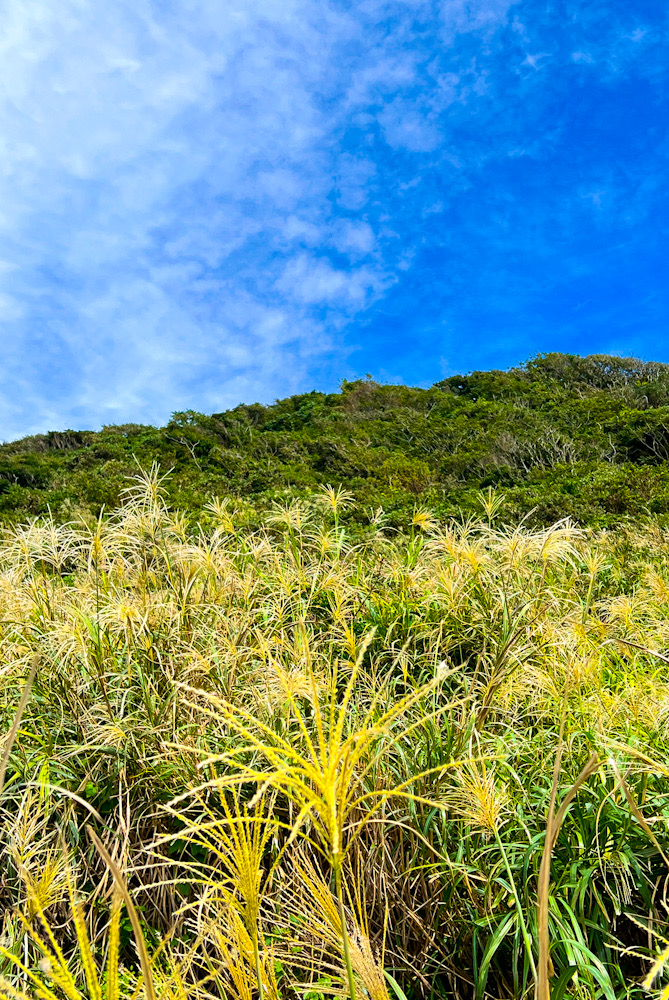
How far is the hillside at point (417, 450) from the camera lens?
1145 centimetres

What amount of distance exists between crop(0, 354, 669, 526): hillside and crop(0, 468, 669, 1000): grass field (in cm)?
599

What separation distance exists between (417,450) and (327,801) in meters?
18.5

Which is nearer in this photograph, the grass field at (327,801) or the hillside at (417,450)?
the grass field at (327,801)

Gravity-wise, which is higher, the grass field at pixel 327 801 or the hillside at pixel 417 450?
the hillside at pixel 417 450

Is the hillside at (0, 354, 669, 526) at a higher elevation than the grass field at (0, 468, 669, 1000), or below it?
higher

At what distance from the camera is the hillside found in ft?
37.6

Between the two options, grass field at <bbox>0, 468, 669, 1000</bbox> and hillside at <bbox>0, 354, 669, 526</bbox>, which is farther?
hillside at <bbox>0, 354, 669, 526</bbox>

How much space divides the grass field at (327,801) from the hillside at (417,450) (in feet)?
19.7

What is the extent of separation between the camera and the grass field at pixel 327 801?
1.49 m

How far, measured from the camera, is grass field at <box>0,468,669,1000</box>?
1.49 meters

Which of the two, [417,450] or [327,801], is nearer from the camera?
[327,801]

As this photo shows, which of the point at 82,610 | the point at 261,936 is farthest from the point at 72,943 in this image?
the point at 82,610

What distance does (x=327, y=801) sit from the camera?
0.83 m

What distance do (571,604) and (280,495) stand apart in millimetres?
7317
